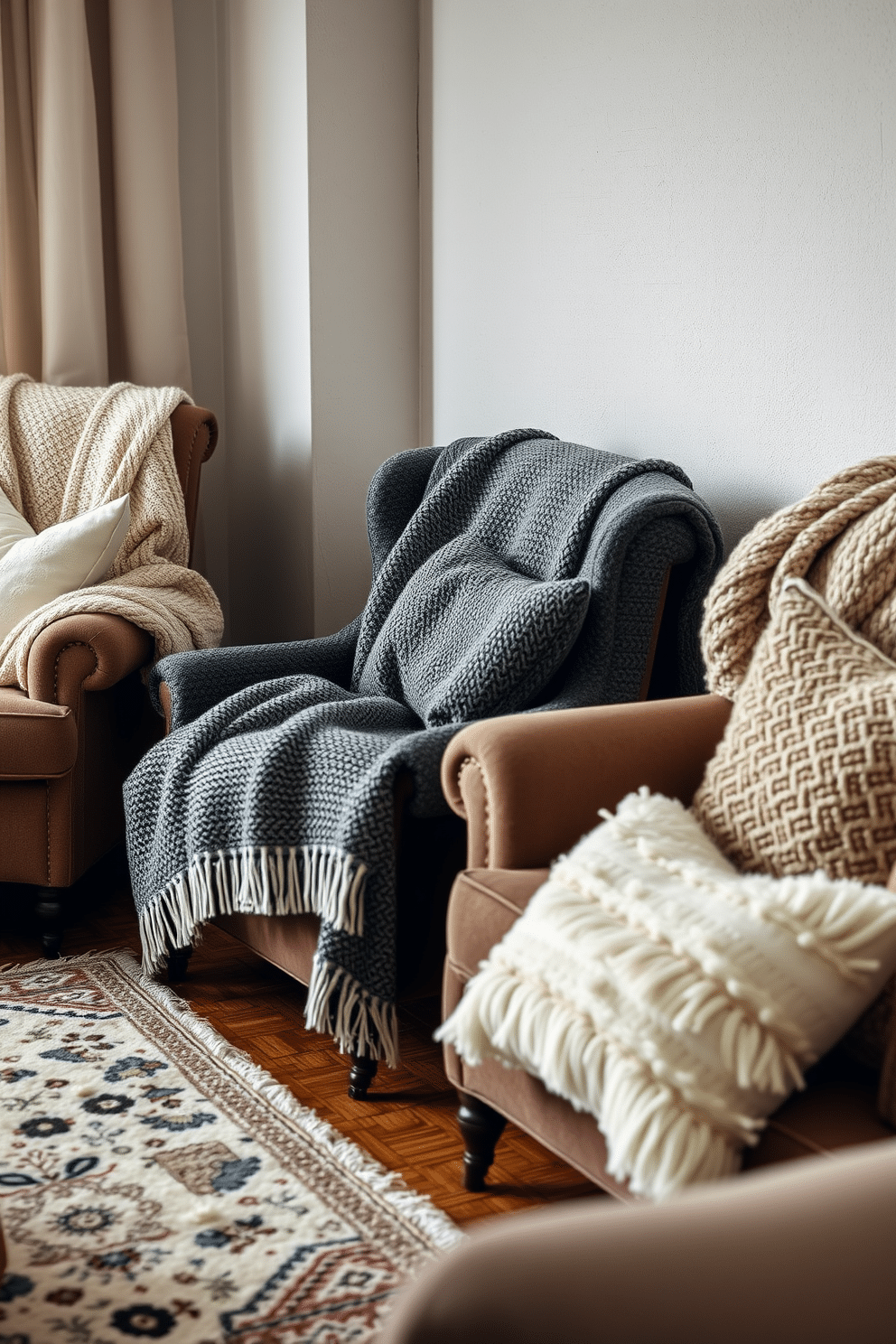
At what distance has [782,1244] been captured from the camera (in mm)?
521

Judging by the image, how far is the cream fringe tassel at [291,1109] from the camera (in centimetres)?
151

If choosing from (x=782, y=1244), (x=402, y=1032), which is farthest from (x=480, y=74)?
(x=782, y=1244)

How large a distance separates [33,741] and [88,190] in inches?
61.5

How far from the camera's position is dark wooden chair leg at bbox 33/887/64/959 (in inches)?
91.5

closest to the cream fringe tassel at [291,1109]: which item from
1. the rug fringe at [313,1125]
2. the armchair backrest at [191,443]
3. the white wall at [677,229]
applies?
the rug fringe at [313,1125]

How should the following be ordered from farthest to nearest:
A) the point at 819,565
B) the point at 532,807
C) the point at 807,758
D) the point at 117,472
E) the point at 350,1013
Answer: the point at 117,472, the point at 350,1013, the point at 819,565, the point at 532,807, the point at 807,758

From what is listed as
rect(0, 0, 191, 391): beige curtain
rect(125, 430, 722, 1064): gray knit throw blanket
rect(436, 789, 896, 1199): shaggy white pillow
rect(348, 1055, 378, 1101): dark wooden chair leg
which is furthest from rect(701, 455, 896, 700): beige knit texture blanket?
rect(0, 0, 191, 391): beige curtain

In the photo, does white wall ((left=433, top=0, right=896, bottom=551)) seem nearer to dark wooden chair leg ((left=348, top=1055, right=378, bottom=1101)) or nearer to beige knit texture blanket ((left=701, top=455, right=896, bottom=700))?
beige knit texture blanket ((left=701, top=455, right=896, bottom=700))

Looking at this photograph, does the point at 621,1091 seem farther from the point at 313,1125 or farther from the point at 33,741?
the point at 33,741

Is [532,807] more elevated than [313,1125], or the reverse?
[532,807]

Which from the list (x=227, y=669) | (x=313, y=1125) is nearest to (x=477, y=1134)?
(x=313, y=1125)

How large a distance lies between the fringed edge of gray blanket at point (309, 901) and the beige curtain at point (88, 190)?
1.64 metres

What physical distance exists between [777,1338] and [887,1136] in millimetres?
674

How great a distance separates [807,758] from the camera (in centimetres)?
133
